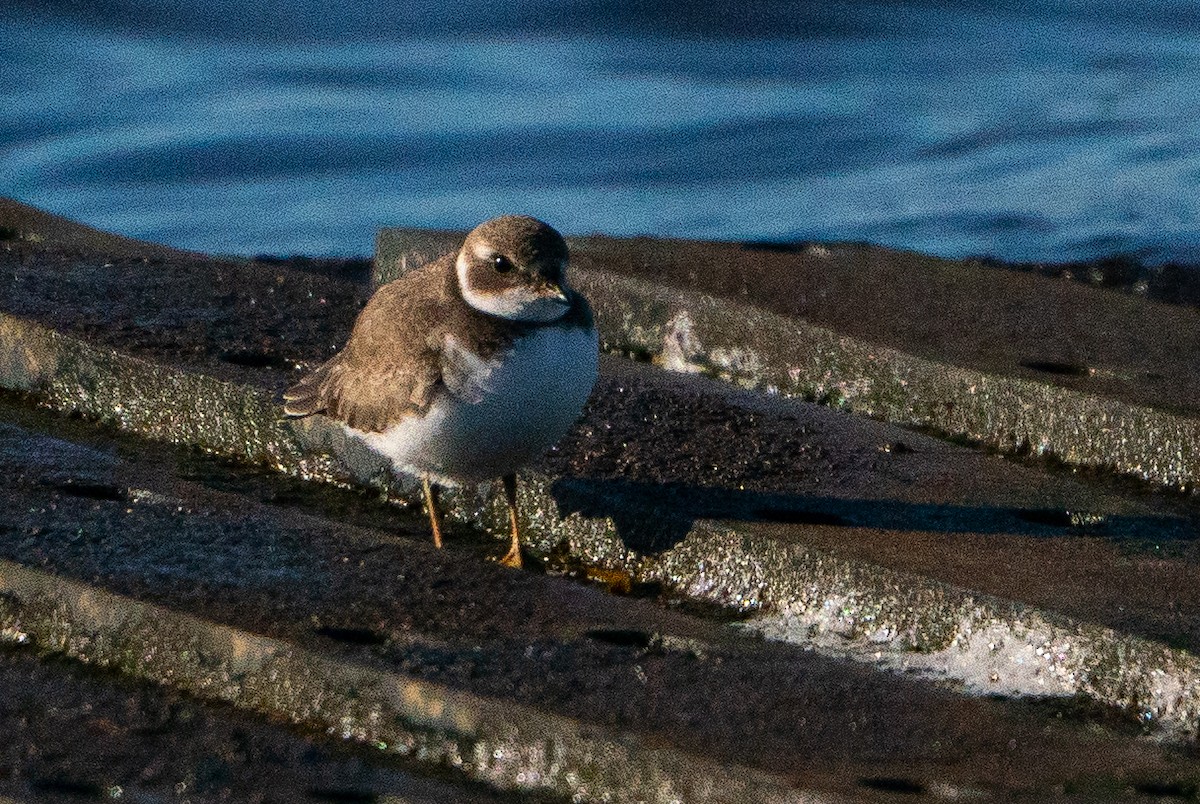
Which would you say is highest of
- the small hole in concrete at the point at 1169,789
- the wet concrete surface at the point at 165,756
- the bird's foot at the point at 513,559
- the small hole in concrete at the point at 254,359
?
the small hole in concrete at the point at 254,359

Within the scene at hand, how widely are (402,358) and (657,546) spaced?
0.76 meters

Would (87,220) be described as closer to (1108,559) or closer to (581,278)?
(581,278)

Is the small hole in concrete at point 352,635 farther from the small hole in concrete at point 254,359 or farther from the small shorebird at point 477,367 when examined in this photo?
the small hole in concrete at point 254,359

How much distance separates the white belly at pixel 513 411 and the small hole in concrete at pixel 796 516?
0.51m

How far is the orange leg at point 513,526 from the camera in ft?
13.5

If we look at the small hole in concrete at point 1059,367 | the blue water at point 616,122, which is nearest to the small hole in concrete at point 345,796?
the small hole in concrete at point 1059,367

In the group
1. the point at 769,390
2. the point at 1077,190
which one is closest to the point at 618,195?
the point at 1077,190

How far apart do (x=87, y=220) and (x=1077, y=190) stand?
19.5 ft

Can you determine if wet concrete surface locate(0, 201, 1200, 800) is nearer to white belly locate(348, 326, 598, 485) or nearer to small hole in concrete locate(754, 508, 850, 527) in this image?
small hole in concrete locate(754, 508, 850, 527)

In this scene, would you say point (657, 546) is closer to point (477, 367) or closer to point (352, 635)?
point (477, 367)

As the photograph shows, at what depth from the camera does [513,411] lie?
155 inches

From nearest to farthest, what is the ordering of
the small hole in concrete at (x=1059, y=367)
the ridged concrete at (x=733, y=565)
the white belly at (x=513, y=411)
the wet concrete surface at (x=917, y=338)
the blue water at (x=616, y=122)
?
the ridged concrete at (x=733, y=565)
the white belly at (x=513, y=411)
the wet concrete surface at (x=917, y=338)
the small hole in concrete at (x=1059, y=367)
the blue water at (x=616, y=122)

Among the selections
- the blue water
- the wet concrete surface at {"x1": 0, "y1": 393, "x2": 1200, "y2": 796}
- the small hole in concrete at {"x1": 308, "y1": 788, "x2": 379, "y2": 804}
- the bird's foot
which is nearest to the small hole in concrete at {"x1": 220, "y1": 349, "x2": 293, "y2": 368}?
the wet concrete surface at {"x1": 0, "y1": 393, "x2": 1200, "y2": 796}

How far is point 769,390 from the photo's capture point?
5453 mm
